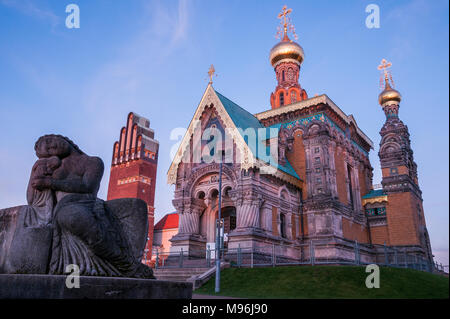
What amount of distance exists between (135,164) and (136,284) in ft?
197

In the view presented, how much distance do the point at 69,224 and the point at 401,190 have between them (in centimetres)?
3078

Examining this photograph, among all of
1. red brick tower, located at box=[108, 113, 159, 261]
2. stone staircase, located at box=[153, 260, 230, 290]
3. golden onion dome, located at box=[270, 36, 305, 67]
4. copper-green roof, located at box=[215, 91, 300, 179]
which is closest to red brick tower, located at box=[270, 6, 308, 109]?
golden onion dome, located at box=[270, 36, 305, 67]

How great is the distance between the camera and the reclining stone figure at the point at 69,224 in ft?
15.5

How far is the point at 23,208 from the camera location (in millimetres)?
4980

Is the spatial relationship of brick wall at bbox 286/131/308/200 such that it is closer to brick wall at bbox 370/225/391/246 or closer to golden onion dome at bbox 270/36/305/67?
brick wall at bbox 370/225/391/246

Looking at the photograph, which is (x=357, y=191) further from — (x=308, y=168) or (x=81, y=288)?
(x=81, y=288)

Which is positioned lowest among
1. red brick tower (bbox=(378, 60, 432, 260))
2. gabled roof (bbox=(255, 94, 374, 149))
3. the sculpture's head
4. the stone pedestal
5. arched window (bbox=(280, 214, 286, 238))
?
the stone pedestal

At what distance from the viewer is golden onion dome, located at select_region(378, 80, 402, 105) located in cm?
3741

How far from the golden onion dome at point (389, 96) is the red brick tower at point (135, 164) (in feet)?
124

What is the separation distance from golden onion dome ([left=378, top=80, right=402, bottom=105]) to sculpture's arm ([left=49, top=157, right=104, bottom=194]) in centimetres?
3772

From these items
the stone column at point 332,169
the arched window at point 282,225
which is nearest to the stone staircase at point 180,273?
the arched window at point 282,225

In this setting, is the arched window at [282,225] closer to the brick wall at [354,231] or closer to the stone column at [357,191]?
the brick wall at [354,231]

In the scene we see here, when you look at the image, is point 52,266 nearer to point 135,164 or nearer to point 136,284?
point 136,284
